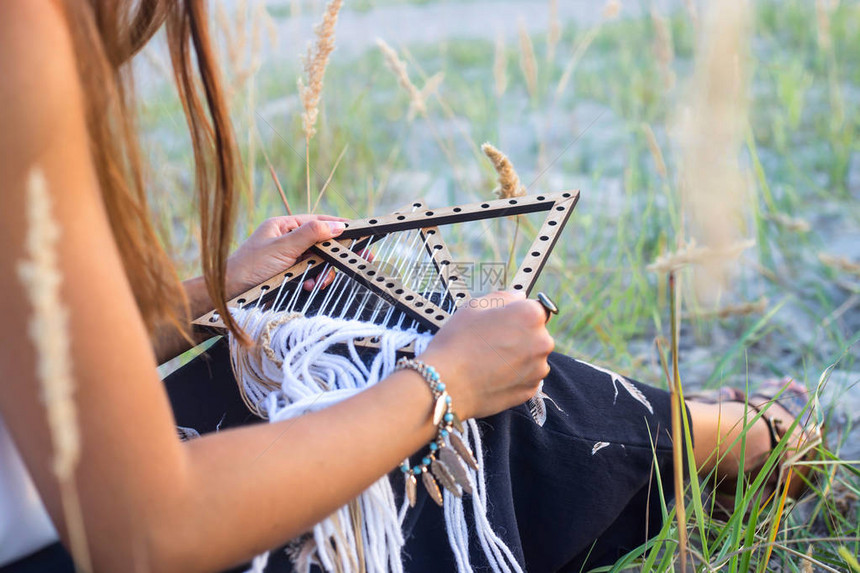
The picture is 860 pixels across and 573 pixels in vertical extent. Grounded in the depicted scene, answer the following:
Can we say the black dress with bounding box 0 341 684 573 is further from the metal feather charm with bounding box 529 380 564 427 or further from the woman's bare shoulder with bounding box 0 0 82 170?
the woman's bare shoulder with bounding box 0 0 82 170

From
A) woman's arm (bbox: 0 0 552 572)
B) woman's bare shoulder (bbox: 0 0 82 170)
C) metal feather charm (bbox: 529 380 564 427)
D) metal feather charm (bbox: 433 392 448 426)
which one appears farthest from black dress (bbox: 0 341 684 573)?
woman's bare shoulder (bbox: 0 0 82 170)

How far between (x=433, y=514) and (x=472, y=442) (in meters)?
0.08

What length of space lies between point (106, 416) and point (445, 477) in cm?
32

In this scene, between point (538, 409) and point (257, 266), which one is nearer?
point (538, 409)

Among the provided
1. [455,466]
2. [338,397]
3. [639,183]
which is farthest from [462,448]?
[639,183]

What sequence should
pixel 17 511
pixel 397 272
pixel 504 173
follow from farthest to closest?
pixel 504 173 < pixel 397 272 < pixel 17 511

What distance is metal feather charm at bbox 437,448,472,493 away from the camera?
0.70 meters

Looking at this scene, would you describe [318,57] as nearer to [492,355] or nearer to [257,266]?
[257,266]

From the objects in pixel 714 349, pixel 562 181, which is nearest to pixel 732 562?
pixel 714 349

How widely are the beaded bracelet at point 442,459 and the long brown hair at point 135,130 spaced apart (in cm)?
23

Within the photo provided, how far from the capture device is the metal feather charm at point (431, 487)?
712 millimetres

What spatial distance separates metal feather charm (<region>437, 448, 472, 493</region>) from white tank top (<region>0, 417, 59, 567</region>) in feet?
1.13

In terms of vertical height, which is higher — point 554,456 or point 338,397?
point 338,397

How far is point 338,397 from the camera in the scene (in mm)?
708
